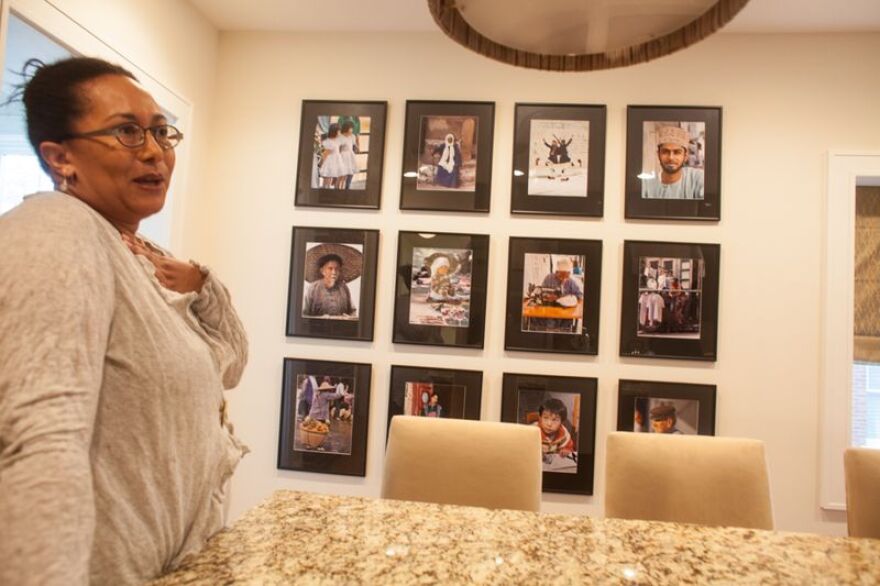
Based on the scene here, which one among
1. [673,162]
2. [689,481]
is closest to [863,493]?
[689,481]

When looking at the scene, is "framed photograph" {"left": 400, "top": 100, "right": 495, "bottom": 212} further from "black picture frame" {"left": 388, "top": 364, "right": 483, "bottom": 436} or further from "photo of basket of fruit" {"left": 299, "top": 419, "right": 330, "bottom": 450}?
"photo of basket of fruit" {"left": 299, "top": 419, "right": 330, "bottom": 450}

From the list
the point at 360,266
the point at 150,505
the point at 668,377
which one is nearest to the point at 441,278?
the point at 360,266

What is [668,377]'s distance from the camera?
2.34 metres

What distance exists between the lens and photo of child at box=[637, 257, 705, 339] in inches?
91.7

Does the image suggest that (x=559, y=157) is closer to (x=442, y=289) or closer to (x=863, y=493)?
(x=442, y=289)

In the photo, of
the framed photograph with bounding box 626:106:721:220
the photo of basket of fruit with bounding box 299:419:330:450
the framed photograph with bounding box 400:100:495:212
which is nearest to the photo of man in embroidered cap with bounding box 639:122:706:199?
the framed photograph with bounding box 626:106:721:220

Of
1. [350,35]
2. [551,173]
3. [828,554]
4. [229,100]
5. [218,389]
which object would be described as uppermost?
[350,35]

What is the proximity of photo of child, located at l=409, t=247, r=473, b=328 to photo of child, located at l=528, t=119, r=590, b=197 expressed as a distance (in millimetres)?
489

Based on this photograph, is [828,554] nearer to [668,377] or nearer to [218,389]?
[218,389]

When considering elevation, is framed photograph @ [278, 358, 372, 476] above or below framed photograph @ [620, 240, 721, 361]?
below

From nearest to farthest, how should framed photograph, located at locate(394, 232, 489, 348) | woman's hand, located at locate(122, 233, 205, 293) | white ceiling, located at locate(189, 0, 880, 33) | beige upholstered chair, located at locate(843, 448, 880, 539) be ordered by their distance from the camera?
woman's hand, located at locate(122, 233, 205, 293) < beige upholstered chair, located at locate(843, 448, 880, 539) < white ceiling, located at locate(189, 0, 880, 33) < framed photograph, located at locate(394, 232, 489, 348)

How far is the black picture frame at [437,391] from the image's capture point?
2.39 metres

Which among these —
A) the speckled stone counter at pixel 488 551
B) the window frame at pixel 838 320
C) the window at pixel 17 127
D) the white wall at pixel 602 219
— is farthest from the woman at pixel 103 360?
the window frame at pixel 838 320

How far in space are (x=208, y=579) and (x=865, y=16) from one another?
3.10 m
